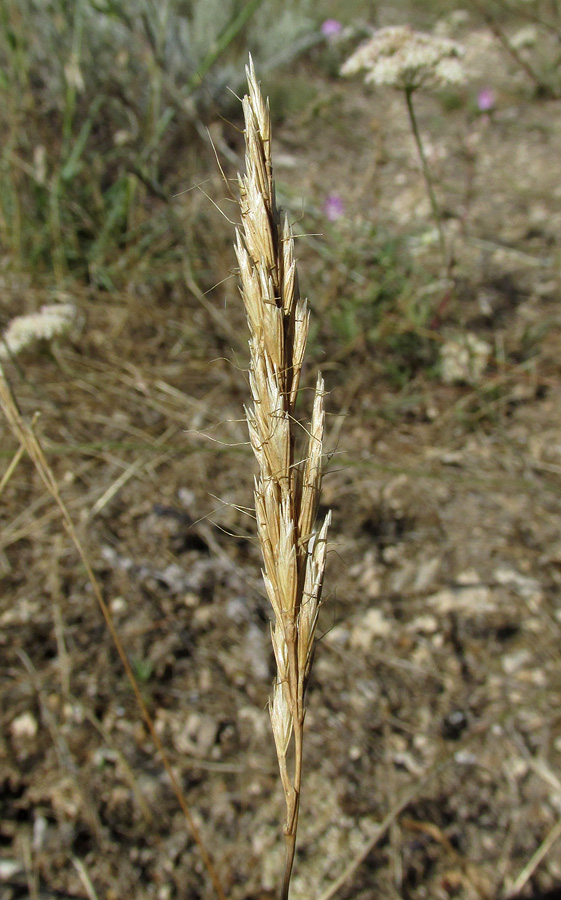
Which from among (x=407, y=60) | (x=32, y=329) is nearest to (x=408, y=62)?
(x=407, y=60)

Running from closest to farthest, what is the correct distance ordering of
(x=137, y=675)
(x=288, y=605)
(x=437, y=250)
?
(x=288, y=605)
(x=137, y=675)
(x=437, y=250)

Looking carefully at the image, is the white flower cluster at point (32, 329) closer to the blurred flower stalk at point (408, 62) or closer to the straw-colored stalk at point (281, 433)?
the blurred flower stalk at point (408, 62)

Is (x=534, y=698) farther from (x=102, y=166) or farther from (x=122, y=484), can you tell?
(x=102, y=166)

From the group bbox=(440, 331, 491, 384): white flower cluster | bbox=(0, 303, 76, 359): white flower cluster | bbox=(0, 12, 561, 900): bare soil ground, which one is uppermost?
bbox=(0, 303, 76, 359): white flower cluster

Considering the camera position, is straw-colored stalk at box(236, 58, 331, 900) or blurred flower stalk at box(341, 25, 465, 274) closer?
straw-colored stalk at box(236, 58, 331, 900)

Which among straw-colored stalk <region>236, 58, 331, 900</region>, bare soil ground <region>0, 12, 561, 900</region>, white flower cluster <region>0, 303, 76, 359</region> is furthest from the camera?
white flower cluster <region>0, 303, 76, 359</region>

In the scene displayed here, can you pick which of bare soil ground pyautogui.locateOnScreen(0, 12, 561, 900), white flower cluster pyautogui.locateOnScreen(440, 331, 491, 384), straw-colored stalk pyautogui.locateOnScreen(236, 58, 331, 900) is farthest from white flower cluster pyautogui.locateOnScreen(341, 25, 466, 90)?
straw-colored stalk pyautogui.locateOnScreen(236, 58, 331, 900)

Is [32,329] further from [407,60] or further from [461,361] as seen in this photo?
[461,361]

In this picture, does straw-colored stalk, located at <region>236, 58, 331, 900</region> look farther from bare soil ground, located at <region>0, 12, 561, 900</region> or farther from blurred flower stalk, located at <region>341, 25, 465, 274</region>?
blurred flower stalk, located at <region>341, 25, 465, 274</region>

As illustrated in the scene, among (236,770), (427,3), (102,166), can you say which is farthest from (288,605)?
(427,3)
